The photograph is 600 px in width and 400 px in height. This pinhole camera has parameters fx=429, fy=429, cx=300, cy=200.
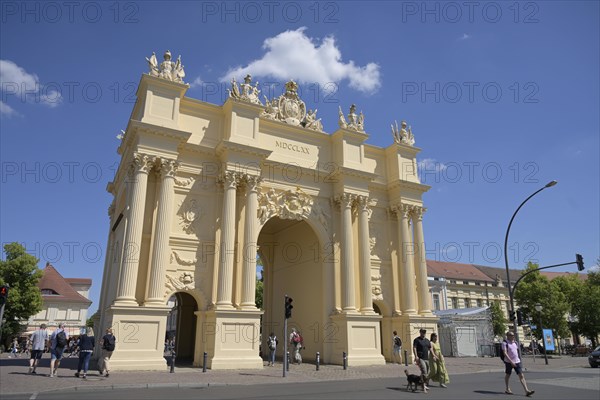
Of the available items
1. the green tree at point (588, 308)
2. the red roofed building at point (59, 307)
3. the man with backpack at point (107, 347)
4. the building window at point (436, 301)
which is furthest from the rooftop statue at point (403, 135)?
the red roofed building at point (59, 307)

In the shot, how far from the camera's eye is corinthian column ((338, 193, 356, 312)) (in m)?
24.1

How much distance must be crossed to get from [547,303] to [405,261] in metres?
28.6

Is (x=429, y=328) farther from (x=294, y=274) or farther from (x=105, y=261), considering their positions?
(x=105, y=261)

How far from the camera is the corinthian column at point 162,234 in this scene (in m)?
19.0

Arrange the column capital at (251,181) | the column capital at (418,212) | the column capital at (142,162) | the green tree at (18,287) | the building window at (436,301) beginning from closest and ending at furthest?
the column capital at (142,162) < the column capital at (251,181) < the column capital at (418,212) < the green tree at (18,287) < the building window at (436,301)

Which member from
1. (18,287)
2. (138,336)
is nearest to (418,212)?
(138,336)

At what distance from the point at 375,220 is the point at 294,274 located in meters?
6.52


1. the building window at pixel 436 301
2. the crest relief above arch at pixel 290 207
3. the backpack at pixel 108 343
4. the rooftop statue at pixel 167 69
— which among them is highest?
the rooftop statue at pixel 167 69

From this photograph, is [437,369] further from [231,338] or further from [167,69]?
[167,69]

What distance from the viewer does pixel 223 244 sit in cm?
2111

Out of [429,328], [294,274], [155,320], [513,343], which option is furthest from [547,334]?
[155,320]

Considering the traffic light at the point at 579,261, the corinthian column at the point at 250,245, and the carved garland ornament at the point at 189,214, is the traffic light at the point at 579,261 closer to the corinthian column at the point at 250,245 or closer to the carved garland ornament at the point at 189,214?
the corinthian column at the point at 250,245

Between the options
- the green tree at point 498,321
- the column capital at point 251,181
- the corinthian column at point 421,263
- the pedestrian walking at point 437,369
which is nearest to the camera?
the pedestrian walking at point 437,369

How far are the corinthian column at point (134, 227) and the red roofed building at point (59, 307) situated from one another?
159ft
